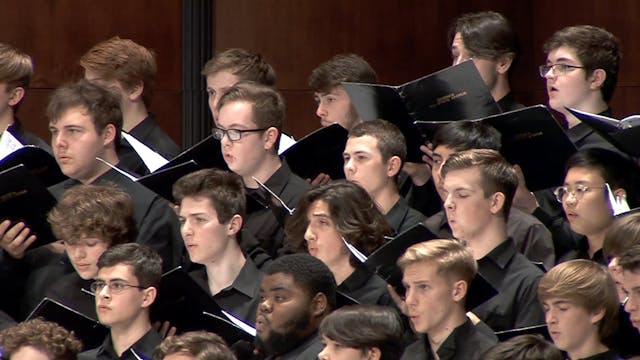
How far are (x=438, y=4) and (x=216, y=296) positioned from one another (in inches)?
106

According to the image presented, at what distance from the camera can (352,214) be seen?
4.14 m

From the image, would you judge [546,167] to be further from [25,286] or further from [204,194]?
[25,286]

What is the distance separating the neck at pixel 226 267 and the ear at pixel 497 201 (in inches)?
29.5

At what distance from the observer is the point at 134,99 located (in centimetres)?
515

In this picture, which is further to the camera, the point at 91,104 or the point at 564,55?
the point at 91,104

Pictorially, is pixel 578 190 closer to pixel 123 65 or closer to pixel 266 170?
pixel 266 170

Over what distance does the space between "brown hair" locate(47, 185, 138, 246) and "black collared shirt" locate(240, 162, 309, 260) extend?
1.15 feet

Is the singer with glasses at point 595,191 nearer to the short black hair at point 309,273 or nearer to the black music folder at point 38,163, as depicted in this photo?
the short black hair at point 309,273

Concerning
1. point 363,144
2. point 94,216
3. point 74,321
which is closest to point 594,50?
point 363,144

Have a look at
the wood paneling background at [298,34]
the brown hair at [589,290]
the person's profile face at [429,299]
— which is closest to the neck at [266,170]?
the person's profile face at [429,299]

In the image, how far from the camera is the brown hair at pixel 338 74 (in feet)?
16.6

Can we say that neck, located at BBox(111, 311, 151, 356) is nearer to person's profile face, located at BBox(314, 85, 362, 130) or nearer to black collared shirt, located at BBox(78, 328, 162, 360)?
black collared shirt, located at BBox(78, 328, 162, 360)

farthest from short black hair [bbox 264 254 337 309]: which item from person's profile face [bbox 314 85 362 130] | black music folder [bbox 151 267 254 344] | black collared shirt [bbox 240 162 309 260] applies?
person's profile face [bbox 314 85 362 130]

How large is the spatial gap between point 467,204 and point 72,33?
2.67 m
